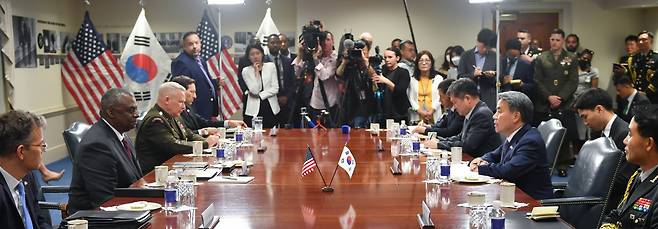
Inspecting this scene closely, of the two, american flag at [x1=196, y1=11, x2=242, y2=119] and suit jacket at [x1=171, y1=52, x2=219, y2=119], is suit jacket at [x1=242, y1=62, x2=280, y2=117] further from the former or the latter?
american flag at [x1=196, y1=11, x2=242, y2=119]

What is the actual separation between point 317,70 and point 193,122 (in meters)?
1.55

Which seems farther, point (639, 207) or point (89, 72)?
point (89, 72)

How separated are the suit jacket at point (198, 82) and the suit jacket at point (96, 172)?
3.67 metres

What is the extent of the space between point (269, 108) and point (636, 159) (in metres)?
4.95

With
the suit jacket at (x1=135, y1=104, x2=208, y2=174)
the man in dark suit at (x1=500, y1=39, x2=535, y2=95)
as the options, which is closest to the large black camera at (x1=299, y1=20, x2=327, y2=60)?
the man in dark suit at (x1=500, y1=39, x2=535, y2=95)

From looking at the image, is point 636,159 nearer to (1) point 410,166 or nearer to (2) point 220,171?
(1) point 410,166

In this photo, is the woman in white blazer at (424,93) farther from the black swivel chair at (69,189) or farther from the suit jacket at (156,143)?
the black swivel chair at (69,189)

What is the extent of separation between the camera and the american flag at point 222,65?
27.6ft

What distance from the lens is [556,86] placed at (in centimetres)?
769

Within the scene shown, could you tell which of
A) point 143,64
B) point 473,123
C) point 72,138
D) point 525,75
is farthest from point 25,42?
point 525,75

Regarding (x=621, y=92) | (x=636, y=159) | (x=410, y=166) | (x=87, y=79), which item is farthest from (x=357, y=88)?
(x=636, y=159)

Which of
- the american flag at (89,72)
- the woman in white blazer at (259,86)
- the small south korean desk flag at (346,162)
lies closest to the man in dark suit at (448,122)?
the woman in white blazer at (259,86)

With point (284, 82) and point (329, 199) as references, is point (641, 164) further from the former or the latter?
point (284, 82)

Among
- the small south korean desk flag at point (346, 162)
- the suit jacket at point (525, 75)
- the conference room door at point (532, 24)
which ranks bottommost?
the small south korean desk flag at point (346, 162)
